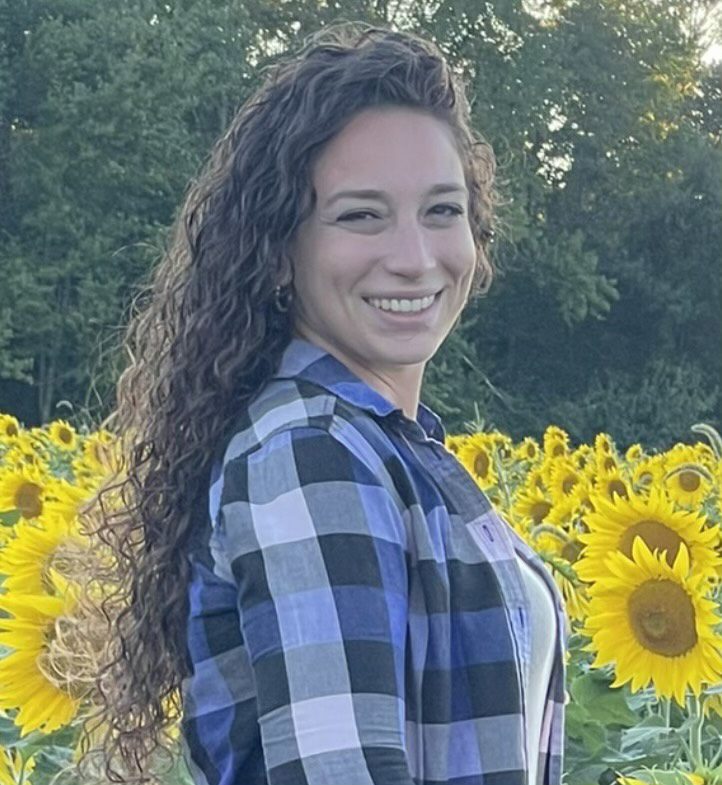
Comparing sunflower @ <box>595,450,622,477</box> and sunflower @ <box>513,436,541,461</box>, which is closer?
sunflower @ <box>595,450,622,477</box>

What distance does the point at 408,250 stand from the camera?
5.35 feet

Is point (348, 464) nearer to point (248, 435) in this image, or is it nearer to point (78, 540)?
→ point (248, 435)

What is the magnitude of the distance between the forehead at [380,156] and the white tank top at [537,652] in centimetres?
39

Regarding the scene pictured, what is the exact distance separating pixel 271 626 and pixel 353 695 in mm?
83

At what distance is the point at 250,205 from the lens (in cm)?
165

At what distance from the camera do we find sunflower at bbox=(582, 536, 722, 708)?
236cm

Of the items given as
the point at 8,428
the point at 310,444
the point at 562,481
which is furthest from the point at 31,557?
the point at 8,428

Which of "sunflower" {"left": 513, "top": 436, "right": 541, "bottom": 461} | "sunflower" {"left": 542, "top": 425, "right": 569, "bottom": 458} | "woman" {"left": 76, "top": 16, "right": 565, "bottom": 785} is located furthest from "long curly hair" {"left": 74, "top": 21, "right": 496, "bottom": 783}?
"sunflower" {"left": 513, "top": 436, "right": 541, "bottom": 461}

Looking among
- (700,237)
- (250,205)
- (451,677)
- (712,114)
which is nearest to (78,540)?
(250,205)

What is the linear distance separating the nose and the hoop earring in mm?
101

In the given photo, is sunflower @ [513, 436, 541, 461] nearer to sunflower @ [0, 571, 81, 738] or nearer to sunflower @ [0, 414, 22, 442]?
sunflower @ [0, 414, 22, 442]


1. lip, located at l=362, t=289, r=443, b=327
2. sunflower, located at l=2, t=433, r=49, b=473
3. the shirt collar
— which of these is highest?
lip, located at l=362, t=289, r=443, b=327

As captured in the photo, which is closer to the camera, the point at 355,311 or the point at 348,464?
the point at 348,464

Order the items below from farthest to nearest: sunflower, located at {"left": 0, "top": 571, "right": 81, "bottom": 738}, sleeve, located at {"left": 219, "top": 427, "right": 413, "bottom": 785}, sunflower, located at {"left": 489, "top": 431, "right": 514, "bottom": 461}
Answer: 1. sunflower, located at {"left": 489, "top": 431, "right": 514, "bottom": 461}
2. sunflower, located at {"left": 0, "top": 571, "right": 81, "bottom": 738}
3. sleeve, located at {"left": 219, "top": 427, "right": 413, "bottom": 785}
